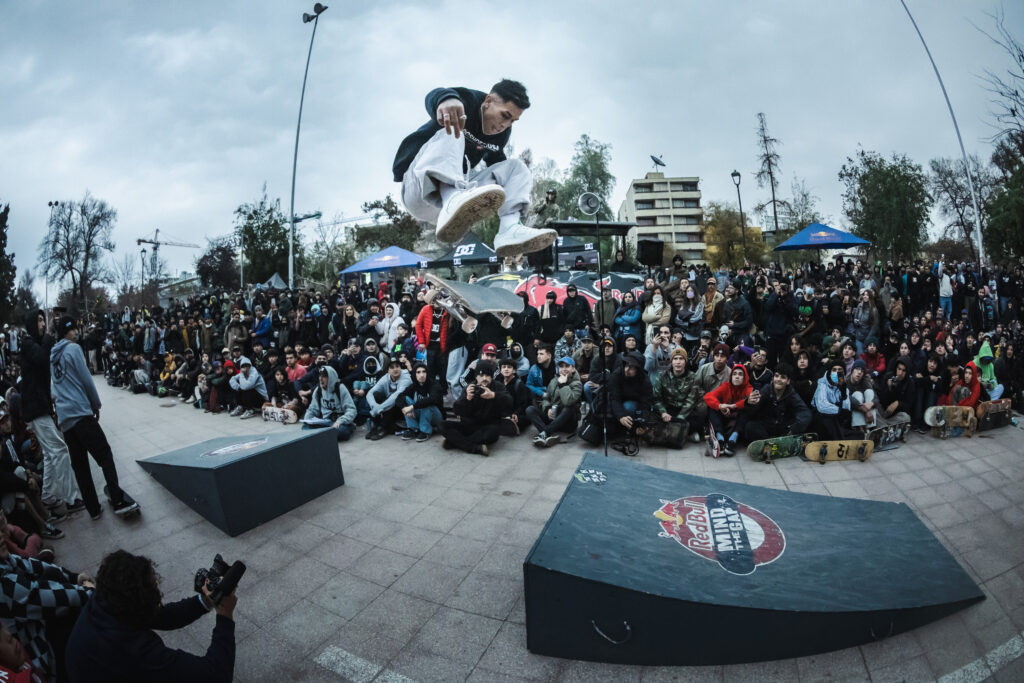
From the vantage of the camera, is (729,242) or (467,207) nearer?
(467,207)

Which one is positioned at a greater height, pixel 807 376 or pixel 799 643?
pixel 807 376

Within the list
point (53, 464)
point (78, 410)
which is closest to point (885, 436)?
point (78, 410)

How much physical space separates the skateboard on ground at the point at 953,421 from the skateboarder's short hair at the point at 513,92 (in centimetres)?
622

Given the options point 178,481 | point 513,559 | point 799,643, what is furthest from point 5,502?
point 799,643

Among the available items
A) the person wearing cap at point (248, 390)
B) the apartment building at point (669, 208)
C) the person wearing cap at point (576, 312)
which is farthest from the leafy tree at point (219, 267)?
the apartment building at point (669, 208)

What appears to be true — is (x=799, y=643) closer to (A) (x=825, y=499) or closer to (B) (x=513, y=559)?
(A) (x=825, y=499)

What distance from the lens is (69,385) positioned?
4.21 metres

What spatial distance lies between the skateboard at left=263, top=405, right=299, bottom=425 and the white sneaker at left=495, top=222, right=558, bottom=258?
6.20 m

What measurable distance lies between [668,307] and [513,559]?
5.86m

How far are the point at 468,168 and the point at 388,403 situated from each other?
4.35 metres

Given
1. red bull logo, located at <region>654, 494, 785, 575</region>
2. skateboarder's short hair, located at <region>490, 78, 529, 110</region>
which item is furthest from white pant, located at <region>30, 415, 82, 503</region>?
red bull logo, located at <region>654, 494, 785, 575</region>

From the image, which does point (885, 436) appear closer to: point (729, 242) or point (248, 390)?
point (248, 390)

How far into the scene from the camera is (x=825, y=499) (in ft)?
11.2

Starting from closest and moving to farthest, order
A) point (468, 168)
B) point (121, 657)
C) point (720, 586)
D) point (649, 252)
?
point (121, 657)
point (720, 586)
point (468, 168)
point (649, 252)
